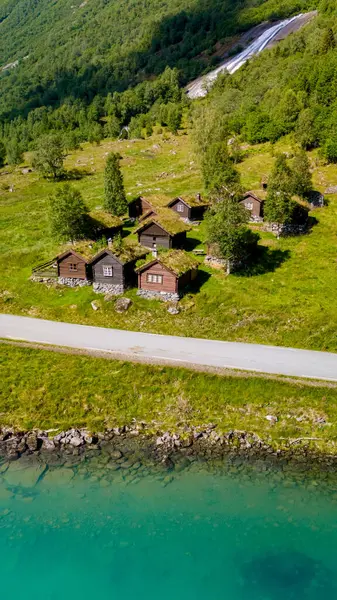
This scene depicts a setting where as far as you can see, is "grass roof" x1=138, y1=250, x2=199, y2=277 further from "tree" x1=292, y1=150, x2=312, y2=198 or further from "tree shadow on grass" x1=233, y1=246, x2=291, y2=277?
"tree" x1=292, y1=150, x2=312, y2=198

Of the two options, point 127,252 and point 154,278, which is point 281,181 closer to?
point 127,252

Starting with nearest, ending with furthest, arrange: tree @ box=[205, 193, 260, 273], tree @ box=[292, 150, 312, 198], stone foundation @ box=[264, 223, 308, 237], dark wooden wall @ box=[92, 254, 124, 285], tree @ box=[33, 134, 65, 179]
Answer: dark wooden wall @ box=[92, 254, 124, 285] → tree @ box=[205, 193, 260, 273] → stone foundation @ box=[264, 223, 308, 237] → tree @ box=[292, 150, 312, 198] → tree @ box=[33, 134, 65, 179]

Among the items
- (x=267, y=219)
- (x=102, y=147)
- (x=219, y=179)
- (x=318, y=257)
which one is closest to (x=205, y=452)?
(x=318, y=257)

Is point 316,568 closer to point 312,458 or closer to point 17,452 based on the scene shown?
point 312,458

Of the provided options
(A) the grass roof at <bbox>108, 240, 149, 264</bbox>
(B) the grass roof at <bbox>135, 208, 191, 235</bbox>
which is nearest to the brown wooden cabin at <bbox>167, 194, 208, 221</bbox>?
(B) the grass roof at <bbox>135, 208, 191, 235</bbox>

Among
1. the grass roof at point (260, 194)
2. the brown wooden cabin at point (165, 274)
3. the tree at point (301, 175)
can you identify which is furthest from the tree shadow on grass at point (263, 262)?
the tree at point (301, 175)
